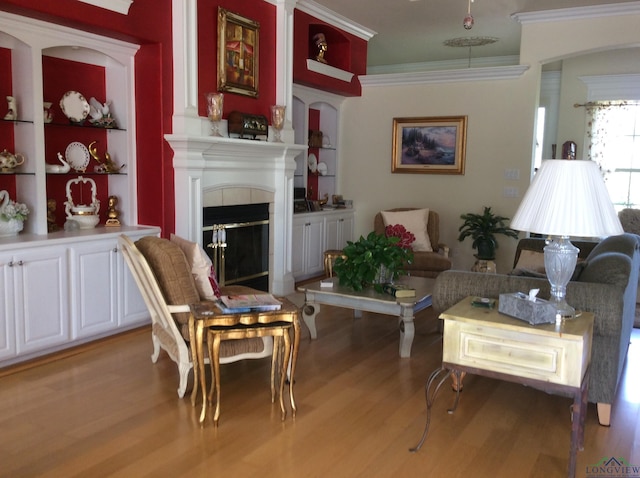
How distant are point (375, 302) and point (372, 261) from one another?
1.03 ft

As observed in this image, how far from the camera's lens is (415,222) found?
6.54 m

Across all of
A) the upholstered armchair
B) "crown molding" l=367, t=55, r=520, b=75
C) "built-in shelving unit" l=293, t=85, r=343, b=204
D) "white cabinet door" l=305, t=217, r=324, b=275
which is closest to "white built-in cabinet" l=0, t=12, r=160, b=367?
A: "white cabinet door" l=305, t=217, r=324, b=275

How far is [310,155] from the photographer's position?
725 cm

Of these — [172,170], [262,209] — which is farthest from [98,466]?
[262,209]

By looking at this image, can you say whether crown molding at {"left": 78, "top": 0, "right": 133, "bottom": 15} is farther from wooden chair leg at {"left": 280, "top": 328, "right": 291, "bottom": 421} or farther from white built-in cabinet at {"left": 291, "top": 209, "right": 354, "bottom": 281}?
white built-in cabinet at {"left": 291, "top": 209, "right": 354, "bottom": 281}

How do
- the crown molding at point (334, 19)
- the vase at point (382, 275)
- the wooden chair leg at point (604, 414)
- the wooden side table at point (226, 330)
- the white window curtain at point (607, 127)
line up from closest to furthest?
the wooden side table at point (226, 330) < the wooden chair leg at point (604, 414) < the vase at point (382, 275) < the crown molding at point (334, 19) < the white window curtain at point (607, 127)

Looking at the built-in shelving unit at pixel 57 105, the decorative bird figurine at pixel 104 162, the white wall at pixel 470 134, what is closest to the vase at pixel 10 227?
the built-in shelving unit at pixel 57 105

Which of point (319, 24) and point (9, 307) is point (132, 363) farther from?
point (319, 24)

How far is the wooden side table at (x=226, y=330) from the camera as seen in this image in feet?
9.64

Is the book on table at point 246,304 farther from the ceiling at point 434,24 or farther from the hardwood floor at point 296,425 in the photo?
the ceiling at point 434,24

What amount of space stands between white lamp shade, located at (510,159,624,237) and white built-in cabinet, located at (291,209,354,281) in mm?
3916

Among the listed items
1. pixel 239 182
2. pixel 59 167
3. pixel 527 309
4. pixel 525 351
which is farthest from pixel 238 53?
pixel 525 351

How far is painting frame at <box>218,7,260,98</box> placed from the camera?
4.93 metres

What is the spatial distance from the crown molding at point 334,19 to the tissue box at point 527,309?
4.23 m
